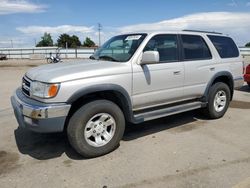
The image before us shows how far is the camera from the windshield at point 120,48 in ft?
16.0

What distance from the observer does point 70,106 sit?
158 inches

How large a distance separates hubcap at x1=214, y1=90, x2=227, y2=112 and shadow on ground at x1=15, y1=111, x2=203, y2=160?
21.6 inches

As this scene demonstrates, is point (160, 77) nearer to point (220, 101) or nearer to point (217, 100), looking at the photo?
point (217, 100)

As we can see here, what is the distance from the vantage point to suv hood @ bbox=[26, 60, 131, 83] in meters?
3.98

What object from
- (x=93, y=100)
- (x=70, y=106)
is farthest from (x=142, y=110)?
(x=70, y=106)

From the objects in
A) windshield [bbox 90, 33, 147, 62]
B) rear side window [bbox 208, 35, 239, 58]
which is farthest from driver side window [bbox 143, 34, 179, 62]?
rear side window [bbox 208, 35, 239, 58]

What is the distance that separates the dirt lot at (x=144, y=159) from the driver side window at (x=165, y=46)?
56.1 inches

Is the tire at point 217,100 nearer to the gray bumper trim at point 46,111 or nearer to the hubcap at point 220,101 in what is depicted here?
the hubcap at point 220,101

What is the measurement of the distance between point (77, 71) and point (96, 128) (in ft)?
2.99

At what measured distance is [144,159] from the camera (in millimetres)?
4258

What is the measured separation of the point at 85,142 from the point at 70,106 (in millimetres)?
607

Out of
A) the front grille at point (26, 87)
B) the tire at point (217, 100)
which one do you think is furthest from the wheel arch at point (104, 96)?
the tire at point (217, 100)

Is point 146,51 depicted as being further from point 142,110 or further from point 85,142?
point 85,142

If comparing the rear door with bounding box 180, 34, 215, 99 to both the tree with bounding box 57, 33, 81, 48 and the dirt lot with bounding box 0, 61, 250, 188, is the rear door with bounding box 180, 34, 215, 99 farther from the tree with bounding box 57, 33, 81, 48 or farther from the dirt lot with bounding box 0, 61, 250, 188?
the tree with bounding box 57, 33, 81, 48
